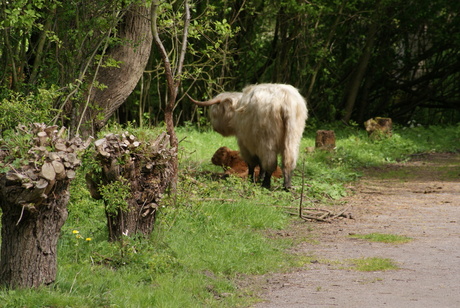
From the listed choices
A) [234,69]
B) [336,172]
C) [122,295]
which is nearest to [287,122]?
[336,172]

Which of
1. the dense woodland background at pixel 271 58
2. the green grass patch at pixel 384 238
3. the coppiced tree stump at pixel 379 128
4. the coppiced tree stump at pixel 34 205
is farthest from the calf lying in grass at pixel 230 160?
the coppiced tree stump at pixel 34 205

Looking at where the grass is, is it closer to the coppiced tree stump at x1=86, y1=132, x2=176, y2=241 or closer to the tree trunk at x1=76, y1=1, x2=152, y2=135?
the coppiced tree stump at x1=86, y1=132, x2=176, y2=241

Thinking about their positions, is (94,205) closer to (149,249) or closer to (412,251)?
(149,249)

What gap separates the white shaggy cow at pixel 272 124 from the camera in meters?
9.30

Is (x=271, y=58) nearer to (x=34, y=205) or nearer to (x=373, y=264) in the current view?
(x=373, y=264)

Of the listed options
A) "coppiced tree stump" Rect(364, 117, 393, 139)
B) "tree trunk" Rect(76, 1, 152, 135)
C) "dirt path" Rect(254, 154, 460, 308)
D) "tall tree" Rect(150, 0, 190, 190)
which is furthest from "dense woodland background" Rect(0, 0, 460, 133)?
"dirt path" Rect(254, 154, 460, 308)

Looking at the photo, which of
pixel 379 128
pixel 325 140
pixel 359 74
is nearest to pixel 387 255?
pixel 325 140

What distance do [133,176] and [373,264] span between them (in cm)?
223

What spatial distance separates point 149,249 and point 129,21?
13.6 feet

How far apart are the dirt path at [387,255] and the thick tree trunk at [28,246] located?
1.53m

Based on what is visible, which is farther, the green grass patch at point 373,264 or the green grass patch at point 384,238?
the green grass patch at point 384,238

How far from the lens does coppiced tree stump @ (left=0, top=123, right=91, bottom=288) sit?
4.25 meters

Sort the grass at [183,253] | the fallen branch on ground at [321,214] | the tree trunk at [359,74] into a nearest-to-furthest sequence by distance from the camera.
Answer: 1. the grass at [183,253]
2. the fallen branch on ground at [321,214]
3. the tree trunk at [359,74]

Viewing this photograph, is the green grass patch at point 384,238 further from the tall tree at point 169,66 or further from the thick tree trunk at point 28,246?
the thick tree trunk at point 28,246
